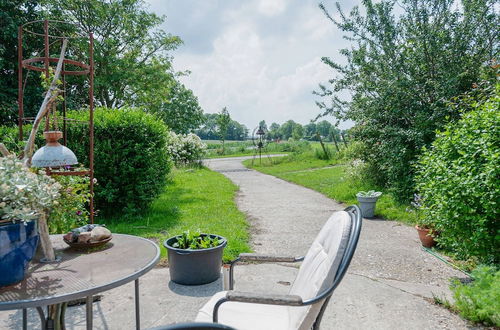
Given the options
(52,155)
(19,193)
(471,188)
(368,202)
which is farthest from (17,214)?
(368,202)

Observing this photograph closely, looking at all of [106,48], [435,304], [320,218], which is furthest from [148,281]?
[106,48]

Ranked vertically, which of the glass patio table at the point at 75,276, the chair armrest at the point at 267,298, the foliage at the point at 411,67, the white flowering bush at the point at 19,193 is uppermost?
the foliage at the point at 411,67

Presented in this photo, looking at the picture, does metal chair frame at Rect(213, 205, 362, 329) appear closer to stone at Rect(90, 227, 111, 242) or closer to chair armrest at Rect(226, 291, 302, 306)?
chair armrest at Rect(226, 291, 302, 306)

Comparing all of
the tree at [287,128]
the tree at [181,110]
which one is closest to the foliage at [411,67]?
the tree at [181,110]

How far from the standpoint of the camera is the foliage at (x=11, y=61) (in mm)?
11742

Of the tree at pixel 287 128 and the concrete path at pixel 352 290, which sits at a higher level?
the tree at pixel 287 128

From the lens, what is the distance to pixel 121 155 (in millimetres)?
6270

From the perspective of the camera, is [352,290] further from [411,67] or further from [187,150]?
[187,150]

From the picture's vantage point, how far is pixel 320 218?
696 centimetres

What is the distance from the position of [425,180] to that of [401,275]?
144 cm

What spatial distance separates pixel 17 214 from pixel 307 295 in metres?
1.44

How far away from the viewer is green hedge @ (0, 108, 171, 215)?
610cm

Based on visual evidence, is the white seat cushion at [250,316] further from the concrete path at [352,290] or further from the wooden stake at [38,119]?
the wooden stake at [38,119]

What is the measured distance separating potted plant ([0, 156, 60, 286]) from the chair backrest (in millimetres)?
1341
